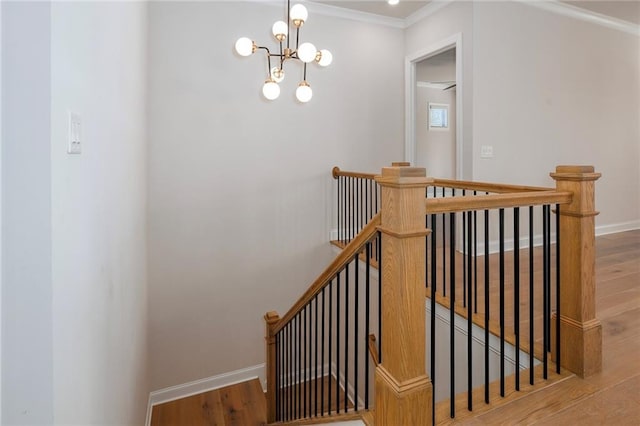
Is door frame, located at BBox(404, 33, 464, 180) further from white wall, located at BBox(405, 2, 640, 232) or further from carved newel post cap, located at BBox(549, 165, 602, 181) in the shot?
carved newel post cap, located at BBox(549, 165, 602, 181)

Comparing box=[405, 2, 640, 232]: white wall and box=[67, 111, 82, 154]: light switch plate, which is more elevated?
box=[405, 2, 640, 232]: white wall

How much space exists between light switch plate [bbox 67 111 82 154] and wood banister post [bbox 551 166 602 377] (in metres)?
1.92

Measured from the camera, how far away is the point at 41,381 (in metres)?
0.94

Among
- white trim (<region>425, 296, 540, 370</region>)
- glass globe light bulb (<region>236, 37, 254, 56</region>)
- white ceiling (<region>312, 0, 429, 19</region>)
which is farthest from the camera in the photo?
white ceiling (<region>312, 0, 429, 19</region>)

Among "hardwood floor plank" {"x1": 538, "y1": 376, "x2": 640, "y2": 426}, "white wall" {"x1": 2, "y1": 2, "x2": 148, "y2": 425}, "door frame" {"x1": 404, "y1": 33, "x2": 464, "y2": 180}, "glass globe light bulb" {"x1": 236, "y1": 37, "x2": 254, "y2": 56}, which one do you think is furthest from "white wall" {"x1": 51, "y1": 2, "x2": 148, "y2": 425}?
"door frame" {"x1": 404, "y1": 33, "x2": 464, "y2": 180}

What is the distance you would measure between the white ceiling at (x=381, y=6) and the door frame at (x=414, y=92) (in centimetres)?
47

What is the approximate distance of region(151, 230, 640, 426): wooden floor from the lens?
1.36 metres

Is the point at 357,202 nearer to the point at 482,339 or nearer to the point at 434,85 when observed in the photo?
the point at 482,339

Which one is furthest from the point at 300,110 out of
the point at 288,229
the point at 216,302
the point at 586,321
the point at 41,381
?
the point at 41,381

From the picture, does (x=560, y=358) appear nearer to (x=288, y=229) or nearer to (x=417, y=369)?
(x=417, y=369)

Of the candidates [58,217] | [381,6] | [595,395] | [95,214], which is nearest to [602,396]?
→ [595,395]

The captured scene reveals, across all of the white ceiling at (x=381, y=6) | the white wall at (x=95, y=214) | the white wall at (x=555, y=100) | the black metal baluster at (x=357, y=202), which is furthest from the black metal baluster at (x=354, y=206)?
the white wall at (x=95, y=214)

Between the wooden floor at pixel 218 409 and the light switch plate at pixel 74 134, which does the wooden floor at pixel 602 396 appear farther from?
the wooden floor at pixel 218 409

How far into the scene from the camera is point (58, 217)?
1.00 metres
